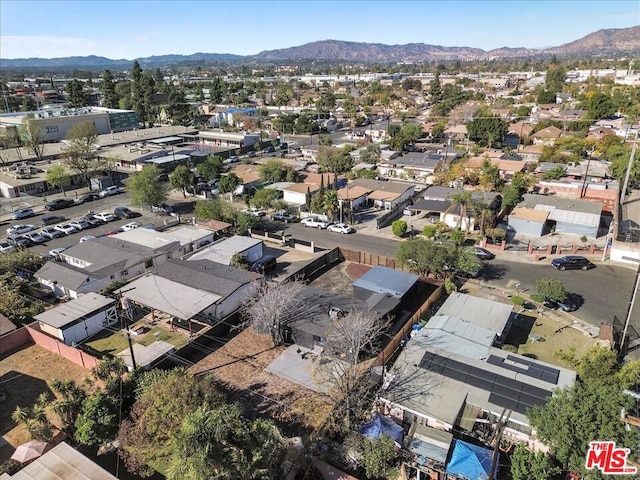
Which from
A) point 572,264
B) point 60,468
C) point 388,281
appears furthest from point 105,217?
point 572,264

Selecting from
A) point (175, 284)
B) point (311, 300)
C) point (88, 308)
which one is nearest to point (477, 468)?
point (311, 300)

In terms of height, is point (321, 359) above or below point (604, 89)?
below

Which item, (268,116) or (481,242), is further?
(268,116)

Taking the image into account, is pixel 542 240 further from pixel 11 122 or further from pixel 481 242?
pixel 11 122

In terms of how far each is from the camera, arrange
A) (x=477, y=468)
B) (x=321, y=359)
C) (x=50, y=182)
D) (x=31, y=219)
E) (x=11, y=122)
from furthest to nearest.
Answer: (x=11, y=122), (x=50, y=182), (x=31, y=219), (x=321, y=359), (x=477, y=468)

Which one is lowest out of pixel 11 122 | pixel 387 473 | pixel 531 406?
pixel 387 473

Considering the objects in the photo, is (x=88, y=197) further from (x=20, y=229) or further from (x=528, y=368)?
(x=528, y=368)

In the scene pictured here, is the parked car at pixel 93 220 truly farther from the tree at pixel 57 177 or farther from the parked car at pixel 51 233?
the tree at pixel 57 177
